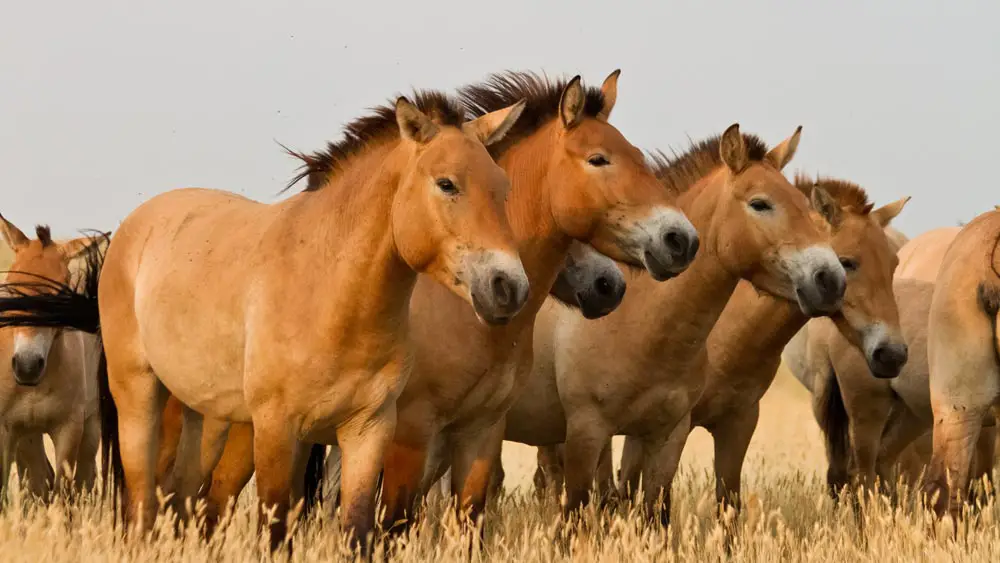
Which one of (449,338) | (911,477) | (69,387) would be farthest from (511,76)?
(911,477)

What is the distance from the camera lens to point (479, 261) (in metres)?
5.38

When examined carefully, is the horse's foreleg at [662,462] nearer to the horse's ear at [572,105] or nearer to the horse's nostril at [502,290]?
the horse's ear at [572,105]

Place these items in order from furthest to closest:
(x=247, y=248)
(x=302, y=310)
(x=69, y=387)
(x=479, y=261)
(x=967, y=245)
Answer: (x=69, y=387) → (x=967, y=245) → (x=247, y=248) → (x=302, y=310) → (x=479, y=261)

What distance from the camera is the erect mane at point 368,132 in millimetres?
5898

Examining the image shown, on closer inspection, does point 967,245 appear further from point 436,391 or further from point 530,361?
point 436,391

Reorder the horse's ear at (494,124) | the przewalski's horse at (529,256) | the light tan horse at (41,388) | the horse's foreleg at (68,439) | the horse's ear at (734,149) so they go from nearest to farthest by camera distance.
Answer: the horse's ear at (494,124) → the przewalski's horse at (529,256) → the horse's ear at (734,149) → the light tan horse at (41,388) → the horse's foreleg at (68,439)

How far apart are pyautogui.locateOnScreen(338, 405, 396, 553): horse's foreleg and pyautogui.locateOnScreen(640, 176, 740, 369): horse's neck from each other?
2.23m

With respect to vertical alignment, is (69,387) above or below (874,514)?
above

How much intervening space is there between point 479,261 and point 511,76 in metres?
2.25

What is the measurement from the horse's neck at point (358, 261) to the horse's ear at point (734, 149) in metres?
2.25

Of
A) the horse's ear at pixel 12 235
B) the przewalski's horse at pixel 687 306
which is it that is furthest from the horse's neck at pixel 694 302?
the horse's ear at pixel 12 235

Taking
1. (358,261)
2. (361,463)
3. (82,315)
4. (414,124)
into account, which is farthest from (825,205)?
(82,315)

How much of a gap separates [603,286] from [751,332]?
176 cm

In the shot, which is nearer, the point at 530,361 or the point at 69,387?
the point at 530,361
